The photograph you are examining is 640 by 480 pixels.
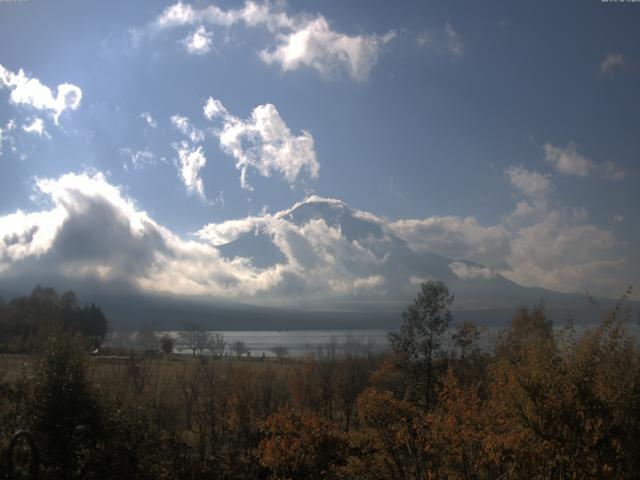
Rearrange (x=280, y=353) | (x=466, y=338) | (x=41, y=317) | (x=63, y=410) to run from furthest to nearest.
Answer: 1. (x=280, y=353)
2. (x=41, y=317)
3. (x=466, y=338)
4. (x=63, y=410)

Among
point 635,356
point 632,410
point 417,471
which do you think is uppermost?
point 635,356

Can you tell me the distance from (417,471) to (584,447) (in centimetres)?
373

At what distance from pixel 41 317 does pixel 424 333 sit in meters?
83.1

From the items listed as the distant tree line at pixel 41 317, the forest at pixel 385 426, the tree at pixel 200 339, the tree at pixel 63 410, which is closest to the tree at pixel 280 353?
the tree at pixel 200 339

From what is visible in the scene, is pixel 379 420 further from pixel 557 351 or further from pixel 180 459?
pixel 180 459

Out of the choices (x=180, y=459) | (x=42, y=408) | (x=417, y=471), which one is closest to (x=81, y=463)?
(x=42, y=408)

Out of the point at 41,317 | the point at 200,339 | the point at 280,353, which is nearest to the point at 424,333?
the point at 200,339

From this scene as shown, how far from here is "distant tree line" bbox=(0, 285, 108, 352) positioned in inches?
3629

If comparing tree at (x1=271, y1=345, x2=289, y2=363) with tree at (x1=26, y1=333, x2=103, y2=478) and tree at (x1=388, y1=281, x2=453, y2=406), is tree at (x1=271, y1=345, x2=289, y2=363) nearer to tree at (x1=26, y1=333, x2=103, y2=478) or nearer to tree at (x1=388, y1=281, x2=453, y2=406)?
tree at (x1=388, y1=281, x2=453, y2=406)

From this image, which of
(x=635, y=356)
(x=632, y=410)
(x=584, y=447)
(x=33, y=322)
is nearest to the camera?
(x=584, y=447)

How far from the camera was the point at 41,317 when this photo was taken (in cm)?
9856

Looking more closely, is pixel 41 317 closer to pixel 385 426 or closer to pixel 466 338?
pixel 466 338

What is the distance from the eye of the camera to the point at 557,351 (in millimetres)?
14500

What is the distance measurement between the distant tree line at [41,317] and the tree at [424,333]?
6434 cm
